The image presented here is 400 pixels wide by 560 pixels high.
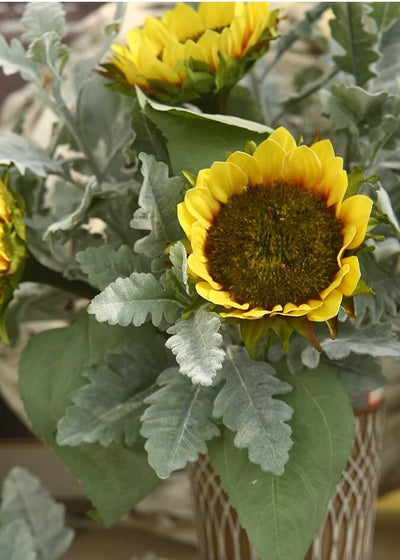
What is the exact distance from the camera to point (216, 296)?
0.32 m

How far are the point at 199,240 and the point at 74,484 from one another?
424 mm

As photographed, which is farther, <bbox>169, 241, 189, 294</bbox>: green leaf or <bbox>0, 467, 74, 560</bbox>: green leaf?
<bbox>0, 467, 74, 560</bbox>: green leaf

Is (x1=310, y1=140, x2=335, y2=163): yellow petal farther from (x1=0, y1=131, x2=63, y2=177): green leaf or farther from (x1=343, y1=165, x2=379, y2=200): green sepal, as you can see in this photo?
(x1=0, y1=131, x2=63, y2=177): green leaf

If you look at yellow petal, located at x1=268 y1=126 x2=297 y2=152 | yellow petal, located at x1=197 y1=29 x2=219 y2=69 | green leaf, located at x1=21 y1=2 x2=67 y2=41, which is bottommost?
yellow petal, located at x1=268 y1=126 x2=297 y2=152

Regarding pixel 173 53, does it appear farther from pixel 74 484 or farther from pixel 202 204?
pixel 74 484

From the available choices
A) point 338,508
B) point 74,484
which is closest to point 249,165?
point 338,508

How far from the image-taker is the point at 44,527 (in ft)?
1.68

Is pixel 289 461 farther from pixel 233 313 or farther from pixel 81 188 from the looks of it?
pixel 81 188

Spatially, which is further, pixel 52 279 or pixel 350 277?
pixel 52 279

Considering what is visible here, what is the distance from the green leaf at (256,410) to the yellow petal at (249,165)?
0.09 metres

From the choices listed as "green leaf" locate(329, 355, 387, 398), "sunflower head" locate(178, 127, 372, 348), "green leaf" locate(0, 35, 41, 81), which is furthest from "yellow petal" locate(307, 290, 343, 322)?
"green leaf" locate(0, 35, 41, 81)

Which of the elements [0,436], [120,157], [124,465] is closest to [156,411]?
[124,465]

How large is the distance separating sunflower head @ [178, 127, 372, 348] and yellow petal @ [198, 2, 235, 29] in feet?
0.45

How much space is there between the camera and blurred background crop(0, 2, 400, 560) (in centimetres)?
63
